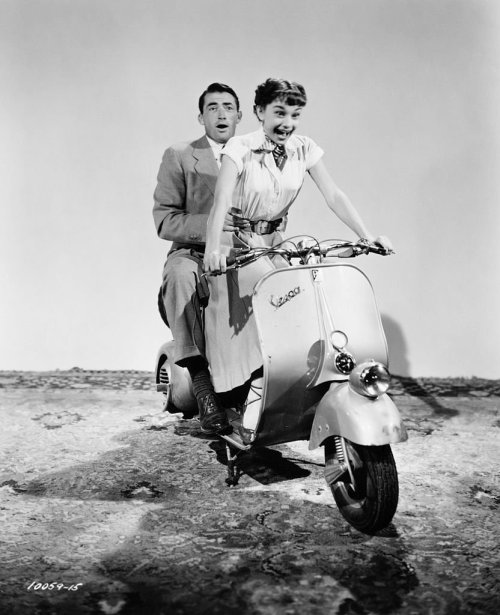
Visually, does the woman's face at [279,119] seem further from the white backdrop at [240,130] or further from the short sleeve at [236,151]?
the white backdrop at [240,130]

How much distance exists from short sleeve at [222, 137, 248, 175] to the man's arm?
1.92 ft

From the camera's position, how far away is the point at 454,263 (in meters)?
4.57

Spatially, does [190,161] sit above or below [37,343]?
above

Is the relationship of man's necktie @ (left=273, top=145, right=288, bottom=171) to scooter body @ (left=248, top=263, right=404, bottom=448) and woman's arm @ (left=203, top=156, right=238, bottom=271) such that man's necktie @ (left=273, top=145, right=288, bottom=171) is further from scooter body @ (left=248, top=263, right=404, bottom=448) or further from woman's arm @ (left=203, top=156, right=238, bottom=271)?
scooter body @ (left=248, top=263, right=404, bottom=448)

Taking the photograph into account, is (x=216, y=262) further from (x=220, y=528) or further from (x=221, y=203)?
(x=220, y=528)

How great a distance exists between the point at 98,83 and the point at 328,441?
3397mm

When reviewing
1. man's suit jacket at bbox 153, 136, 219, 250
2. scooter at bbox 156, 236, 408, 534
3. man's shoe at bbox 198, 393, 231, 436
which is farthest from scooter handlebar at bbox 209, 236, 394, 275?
man's suit jacket at bbox 153, 136, 219, 250

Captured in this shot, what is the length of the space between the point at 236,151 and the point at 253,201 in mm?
196

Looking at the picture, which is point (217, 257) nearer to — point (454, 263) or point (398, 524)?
point (398, 524)

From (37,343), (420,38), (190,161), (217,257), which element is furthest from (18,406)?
(420,38)

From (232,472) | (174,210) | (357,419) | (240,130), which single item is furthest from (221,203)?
(240,130)

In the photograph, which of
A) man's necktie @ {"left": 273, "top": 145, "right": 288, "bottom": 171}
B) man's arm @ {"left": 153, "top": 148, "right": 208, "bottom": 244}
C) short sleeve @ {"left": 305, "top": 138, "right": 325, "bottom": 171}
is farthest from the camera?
man's arm @ {"left": 153, "top": 148, "right": 208, "bottom": 244}

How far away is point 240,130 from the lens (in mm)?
4660

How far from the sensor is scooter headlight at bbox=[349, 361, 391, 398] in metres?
1.93
